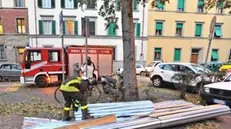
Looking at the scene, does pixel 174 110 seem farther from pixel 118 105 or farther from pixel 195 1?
pixel 195 1

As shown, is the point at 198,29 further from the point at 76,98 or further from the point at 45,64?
the point at 76,98

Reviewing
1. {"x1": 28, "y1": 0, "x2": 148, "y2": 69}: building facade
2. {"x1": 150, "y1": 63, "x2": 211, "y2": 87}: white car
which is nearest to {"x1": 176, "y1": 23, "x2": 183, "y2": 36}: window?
{"x1": 28, "y1": 0, "x2": 148, "y2": 69}: building facade

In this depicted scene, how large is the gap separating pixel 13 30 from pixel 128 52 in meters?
19.3

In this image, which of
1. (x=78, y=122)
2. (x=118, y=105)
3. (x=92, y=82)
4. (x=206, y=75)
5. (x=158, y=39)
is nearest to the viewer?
(x=78, y=122)

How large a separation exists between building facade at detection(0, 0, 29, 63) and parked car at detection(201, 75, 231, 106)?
19.8 m

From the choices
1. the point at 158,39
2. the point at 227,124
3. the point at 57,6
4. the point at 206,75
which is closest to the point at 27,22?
the point at 57,6

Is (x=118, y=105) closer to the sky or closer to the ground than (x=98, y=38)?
closer to the ground

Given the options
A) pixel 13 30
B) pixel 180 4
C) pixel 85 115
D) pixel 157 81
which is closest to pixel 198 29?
pixel 180 4

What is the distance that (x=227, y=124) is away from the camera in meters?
4.45

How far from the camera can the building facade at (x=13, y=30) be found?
65.2 feet

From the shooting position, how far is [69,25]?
2062 cm

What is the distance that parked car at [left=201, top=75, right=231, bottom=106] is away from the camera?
542 cm

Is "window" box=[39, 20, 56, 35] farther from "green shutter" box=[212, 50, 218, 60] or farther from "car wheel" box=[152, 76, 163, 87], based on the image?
"green shutter" box=[212, 50, 218, 60]

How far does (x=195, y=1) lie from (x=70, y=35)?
17.0 meters
